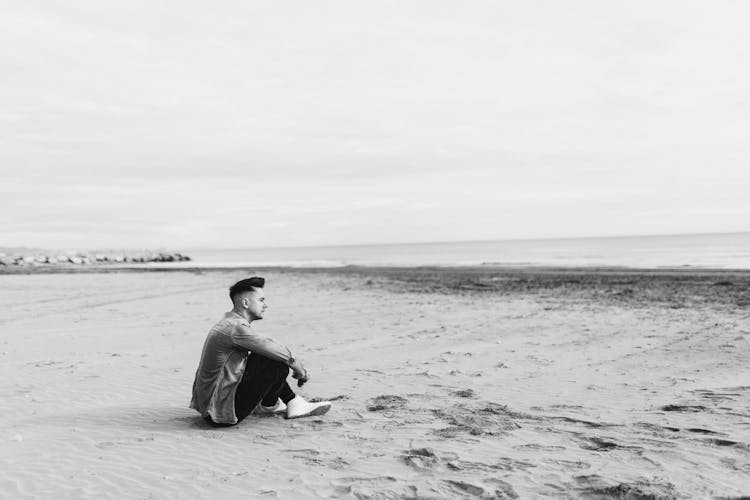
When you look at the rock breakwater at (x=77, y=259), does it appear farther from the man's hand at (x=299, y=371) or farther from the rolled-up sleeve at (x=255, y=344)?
the man's hand at (x=299, y=371)

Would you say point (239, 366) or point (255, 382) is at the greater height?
point (239, 366)

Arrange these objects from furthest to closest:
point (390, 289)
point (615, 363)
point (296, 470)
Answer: point (390, 289)
point (615, 363)
point (296, 470)

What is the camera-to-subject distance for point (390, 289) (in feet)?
76.5

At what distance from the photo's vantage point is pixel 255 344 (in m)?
5.99

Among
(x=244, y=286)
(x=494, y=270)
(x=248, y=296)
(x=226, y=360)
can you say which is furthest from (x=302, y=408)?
(x=494, y=270)

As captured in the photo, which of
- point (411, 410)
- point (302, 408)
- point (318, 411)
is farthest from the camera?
point (411, 410)

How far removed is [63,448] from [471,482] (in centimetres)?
368

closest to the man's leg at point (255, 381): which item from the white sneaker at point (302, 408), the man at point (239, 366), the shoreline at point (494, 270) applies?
the man at point (239, 366)

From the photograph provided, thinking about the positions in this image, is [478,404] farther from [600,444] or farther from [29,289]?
[29,289]

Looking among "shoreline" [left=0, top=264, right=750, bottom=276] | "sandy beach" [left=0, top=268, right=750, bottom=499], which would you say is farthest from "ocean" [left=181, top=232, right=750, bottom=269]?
"sandy beach" [left=0, top=268, right=750, bottom=499]

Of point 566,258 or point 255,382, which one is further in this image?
point 566,258

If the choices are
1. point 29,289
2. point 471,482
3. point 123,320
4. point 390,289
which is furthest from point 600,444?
point 29,289

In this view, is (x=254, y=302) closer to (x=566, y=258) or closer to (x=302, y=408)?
(x=302, y=408)

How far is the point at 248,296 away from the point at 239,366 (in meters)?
0.67
